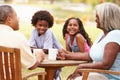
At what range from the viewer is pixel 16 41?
3170 mm

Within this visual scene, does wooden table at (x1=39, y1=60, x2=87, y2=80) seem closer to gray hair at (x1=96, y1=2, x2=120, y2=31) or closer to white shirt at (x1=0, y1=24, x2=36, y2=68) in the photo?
white shirt at (x1=0, y1=24, x2=36, y2=68)

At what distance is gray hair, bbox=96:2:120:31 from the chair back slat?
2.80ft

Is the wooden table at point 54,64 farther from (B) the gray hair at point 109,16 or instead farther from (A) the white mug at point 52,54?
(B) the gray hair at point 109,16

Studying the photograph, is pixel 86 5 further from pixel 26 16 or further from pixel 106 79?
pixel 106 79

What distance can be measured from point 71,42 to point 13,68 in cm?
169

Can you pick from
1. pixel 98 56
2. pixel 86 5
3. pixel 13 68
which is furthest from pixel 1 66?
pixel 86 5

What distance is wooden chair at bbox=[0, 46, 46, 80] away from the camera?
118 inches

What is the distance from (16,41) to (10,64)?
0.69 feet

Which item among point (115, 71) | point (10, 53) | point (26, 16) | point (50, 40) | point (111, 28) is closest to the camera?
point (10, 53)

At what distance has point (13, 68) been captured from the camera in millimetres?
3072

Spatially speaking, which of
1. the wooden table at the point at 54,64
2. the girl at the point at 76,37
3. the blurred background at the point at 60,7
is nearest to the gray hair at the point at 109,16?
the wooden table at the point at 54,64

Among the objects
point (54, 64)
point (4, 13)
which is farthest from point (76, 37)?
point (4, 13)

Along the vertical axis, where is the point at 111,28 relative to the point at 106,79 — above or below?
above

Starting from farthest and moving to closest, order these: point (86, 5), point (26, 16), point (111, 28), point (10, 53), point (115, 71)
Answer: point (86, 5), point (26, 16), point (111, 28), point (115, 71), point (10, 53)
